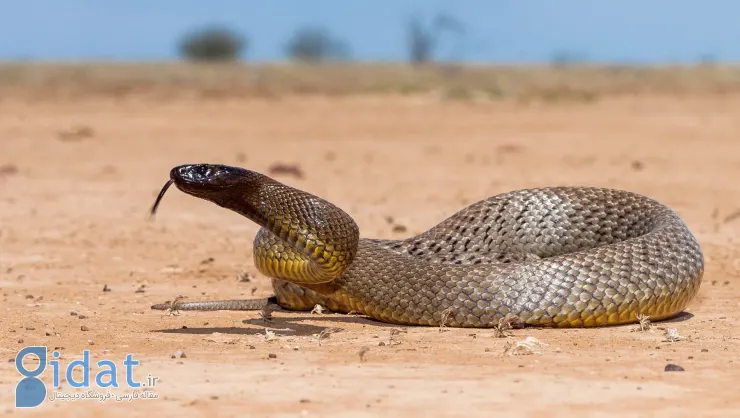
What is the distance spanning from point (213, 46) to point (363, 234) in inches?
2484

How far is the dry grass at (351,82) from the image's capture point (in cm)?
3569

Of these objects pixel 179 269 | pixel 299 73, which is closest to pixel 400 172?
pixel 179 269

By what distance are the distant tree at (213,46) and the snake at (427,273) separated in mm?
65331

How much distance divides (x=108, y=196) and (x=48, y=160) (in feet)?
17.2

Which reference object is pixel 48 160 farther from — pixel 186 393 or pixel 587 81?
pixel 587 81

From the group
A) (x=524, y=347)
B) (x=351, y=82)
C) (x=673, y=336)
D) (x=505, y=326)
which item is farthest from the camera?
(x=351, y=82)

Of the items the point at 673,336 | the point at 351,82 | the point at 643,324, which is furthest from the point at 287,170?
the point at 351,82

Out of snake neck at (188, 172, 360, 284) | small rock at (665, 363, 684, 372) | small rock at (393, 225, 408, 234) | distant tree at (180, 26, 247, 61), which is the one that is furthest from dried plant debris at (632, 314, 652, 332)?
distant tree at (180, 26, 247, 61)

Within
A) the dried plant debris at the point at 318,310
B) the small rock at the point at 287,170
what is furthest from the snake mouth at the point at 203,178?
the small rock at the point at 287,170

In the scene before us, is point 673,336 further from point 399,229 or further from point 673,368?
point 399,229

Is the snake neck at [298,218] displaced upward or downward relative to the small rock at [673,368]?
upward

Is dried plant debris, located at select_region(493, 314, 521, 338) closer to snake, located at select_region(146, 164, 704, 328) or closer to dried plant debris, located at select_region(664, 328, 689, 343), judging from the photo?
snake, located at select_region(146, 164, 704, 328)

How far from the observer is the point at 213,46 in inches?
2916

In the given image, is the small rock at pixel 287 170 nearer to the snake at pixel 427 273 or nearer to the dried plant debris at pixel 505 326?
the snake at pixel 427 273
